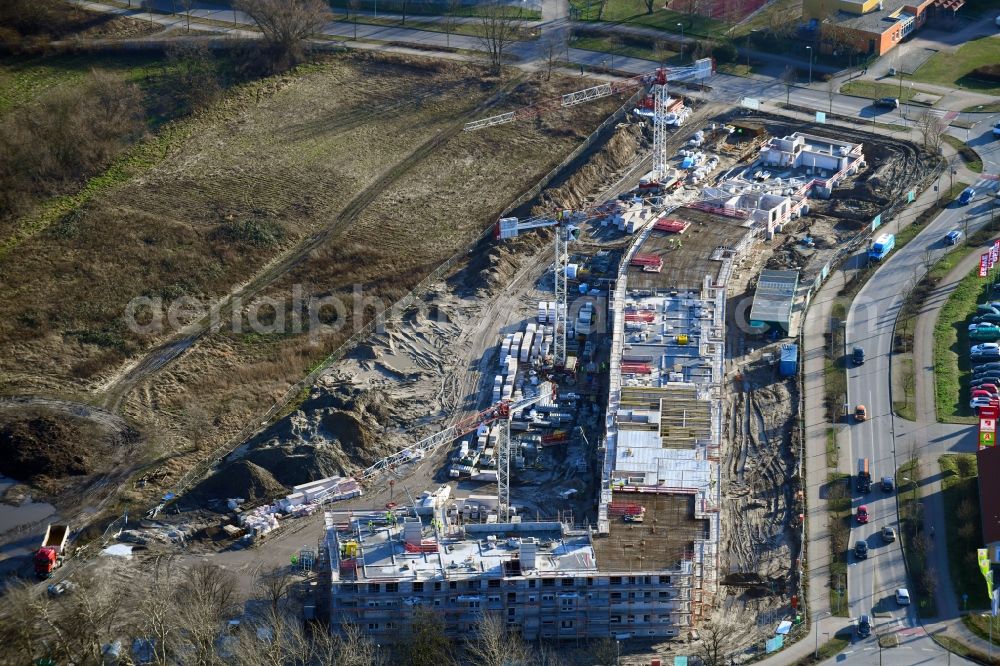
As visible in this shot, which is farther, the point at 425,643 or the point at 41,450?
the point at 41,450

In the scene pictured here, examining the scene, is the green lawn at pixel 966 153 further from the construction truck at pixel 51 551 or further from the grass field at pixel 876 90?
the construction truck at pixel 51 551

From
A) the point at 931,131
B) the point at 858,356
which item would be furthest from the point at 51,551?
the point at 931,131

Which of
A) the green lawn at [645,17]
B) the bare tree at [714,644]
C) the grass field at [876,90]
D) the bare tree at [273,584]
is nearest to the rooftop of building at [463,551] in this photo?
the bare tree at [273,584]

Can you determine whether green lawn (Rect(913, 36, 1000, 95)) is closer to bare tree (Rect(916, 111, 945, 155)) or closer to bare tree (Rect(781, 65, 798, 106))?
bare tree (Rect(916, 111, 945, 155))

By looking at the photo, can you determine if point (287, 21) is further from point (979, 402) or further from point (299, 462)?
point (979, 402)

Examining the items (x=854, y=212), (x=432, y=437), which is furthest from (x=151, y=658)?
(x=854, y=212)
